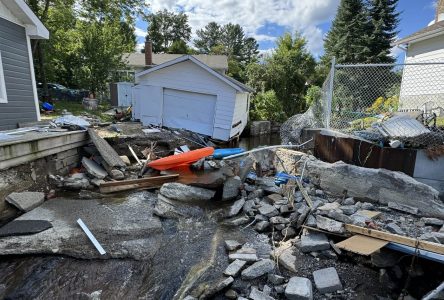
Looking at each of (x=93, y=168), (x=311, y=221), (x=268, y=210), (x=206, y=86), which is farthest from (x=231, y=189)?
(x=206, y=86)

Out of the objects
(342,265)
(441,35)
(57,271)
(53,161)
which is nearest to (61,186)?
(53,161)

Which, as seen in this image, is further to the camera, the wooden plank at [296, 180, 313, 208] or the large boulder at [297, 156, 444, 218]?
the wooden plank at [296, 180, 313, 208]

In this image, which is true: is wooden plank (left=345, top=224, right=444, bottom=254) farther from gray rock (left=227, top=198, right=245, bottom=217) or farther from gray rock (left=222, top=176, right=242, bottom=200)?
gray rock (left=222, top=176, right=242, bottom=200)

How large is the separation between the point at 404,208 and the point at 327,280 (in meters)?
2.68

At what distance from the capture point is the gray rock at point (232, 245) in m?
4.54

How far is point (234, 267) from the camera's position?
3.94 meters

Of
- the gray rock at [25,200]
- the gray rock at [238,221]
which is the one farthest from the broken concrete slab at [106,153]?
the gray rock at [238,221]

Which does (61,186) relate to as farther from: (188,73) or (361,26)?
(361,26)

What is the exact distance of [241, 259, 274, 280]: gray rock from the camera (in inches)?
149

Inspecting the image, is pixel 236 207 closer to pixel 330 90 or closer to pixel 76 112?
pixel 330 90

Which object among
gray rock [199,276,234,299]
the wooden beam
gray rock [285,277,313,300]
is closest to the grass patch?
the wooden beam

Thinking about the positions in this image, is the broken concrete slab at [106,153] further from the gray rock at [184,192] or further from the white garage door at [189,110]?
the white garage door at [189,110]

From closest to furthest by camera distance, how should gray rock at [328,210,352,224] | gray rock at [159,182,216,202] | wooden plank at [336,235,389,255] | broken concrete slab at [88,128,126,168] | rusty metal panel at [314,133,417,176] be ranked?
wooden plank at [336,235,389,255] → gray rock at [328,210,352,224] → rusty metal panel at [314,133,417,176] → gray rock at [159,182,216,202] → broken concrete slab at [88,128,126,168]

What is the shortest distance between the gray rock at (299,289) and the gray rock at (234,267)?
0.70 meters
